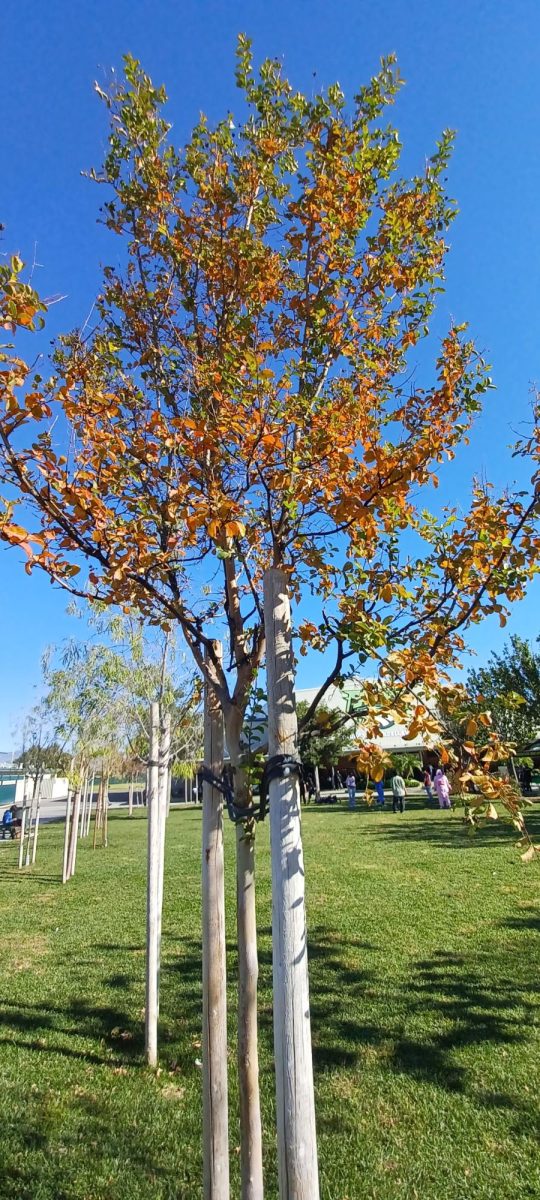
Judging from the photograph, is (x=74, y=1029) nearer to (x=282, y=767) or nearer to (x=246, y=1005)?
(x=246, y=1005)

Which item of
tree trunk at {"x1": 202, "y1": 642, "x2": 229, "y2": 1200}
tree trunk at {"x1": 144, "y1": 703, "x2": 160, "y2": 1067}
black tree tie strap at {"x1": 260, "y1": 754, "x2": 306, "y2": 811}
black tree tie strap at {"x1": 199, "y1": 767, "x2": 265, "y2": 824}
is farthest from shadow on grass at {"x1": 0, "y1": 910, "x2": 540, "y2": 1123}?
black tree tie strap at {"x1": 260, "y1": 754, "x2": 306, "y2": 811}

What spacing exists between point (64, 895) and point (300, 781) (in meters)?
10.1

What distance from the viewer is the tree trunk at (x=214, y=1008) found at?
2.68 m

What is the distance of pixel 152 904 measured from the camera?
4.86m

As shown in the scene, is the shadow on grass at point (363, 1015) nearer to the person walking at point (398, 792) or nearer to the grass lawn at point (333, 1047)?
the grass lawn at point (333, 1047)

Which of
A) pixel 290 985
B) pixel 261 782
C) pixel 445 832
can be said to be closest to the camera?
pixel 290 985

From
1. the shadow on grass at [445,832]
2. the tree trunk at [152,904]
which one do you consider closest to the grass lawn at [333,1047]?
the tree trunk at [152,904]

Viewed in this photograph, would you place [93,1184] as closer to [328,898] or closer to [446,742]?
[446,742]

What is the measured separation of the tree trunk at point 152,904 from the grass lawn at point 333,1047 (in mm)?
227

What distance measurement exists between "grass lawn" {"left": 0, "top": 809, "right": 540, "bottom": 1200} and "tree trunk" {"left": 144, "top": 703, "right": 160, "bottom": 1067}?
0.75ft

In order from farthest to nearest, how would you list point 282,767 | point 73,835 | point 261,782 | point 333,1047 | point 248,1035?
point 73,835 < point 333,1047 < point 248,1035 < point 261,782 < point 282,767

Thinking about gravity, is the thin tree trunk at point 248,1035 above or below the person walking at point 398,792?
below

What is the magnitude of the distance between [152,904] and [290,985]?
3.38m

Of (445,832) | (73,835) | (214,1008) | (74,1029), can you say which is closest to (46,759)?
(73,835)
